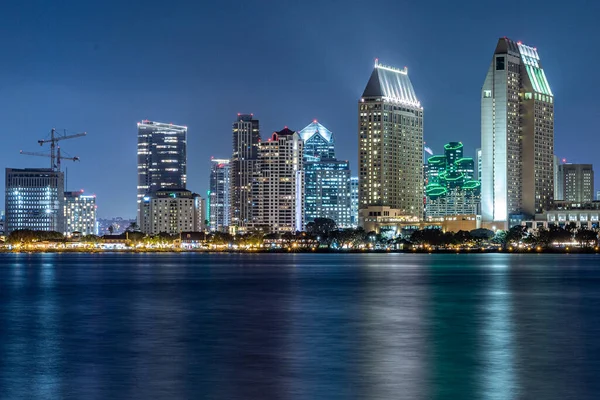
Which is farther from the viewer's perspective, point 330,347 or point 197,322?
point 197,322

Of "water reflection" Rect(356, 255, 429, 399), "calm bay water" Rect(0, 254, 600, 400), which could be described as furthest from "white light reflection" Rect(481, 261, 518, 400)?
"water reflection" Rect(356, 255, 429, 399)

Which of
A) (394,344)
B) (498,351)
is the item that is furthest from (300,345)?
(498,351)

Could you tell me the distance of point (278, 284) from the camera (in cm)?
10788

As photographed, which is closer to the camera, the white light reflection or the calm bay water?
the white light reflection

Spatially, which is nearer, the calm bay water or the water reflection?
the water reflection

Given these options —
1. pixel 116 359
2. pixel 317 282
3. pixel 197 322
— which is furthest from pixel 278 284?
pixel 116 359

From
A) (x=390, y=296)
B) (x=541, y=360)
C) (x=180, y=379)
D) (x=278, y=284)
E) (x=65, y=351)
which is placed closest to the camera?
(x=180, y=379)

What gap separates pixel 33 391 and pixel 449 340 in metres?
23.1

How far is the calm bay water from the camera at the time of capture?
34188mm

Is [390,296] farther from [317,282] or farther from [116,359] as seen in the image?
[116,359]

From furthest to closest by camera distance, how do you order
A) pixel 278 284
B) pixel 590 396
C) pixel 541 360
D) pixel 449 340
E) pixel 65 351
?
pixel 278 284, pixel 449 340, pixel 65 351, pixel 541 360, pixel 590 396

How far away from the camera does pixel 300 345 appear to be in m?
46.9

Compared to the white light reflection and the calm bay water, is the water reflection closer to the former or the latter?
the calm bay water

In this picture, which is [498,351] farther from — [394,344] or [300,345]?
[300,345]
